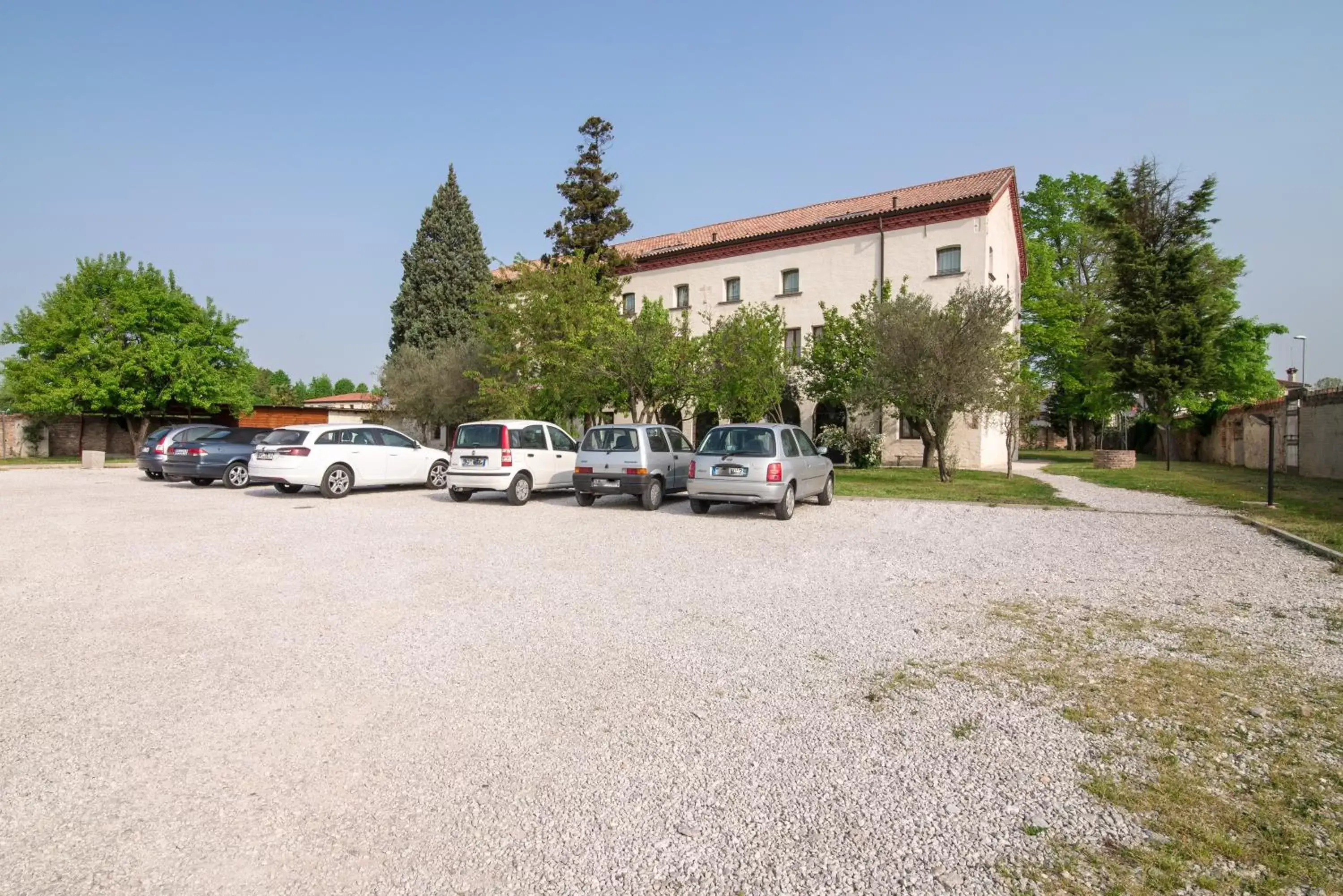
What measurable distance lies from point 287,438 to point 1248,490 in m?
22.2

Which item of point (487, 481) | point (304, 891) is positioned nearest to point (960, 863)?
point (304, 891)

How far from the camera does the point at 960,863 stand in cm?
261

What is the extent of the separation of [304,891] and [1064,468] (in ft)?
103

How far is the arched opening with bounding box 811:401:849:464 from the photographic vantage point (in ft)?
102

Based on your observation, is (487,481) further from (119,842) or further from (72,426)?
(72,426)

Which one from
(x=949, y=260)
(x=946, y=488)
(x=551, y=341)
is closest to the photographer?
(x=946, y=488)

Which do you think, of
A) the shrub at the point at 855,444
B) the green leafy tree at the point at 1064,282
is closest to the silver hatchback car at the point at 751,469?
the shrub at the point at 855,444

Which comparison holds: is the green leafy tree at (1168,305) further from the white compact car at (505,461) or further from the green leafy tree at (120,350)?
the green leafy tree at (120,350)

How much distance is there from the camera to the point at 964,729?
3770 mm

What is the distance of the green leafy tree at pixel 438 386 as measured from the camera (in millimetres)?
35812

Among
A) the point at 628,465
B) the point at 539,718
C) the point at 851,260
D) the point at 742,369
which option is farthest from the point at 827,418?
the point at 539,718

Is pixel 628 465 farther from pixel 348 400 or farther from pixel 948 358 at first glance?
pixel 348 400

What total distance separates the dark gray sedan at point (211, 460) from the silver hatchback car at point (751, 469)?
477 inches

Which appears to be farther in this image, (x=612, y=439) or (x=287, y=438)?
(x=287, y=438)
